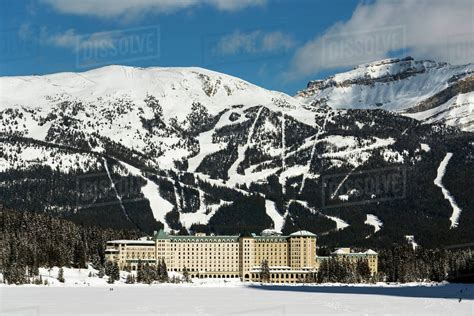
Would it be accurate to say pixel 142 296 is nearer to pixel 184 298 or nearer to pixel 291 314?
pixel 184 298

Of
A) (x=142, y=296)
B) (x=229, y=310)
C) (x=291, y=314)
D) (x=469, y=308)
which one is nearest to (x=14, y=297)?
(x=142, y=296)

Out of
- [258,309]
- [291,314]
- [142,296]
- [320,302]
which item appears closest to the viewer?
[291,314]

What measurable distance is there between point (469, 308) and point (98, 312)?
60.7 m

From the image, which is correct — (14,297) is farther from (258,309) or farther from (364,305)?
(364,305)

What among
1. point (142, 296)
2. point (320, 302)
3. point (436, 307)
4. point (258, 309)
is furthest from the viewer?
point (142, 296)

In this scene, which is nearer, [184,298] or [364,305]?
[364,305]

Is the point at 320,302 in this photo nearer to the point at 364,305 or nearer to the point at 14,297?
the point at 364,305

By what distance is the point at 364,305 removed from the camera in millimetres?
156500

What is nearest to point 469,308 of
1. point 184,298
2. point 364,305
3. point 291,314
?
point 364,305

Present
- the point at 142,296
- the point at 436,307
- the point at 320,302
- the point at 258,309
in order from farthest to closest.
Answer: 1. the point at 142,296
2. the point at 320,302
3. the point at 436,307
4. the point at 258,309

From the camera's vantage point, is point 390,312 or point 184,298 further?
point 184,298

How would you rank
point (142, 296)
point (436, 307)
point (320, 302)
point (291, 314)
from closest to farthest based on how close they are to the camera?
point (291, 314) → point (436, 307) → point (320, 302) → point (142, 296)

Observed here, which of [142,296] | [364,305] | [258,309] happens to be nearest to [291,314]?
[258,309]

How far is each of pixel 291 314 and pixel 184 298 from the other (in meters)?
41.1
